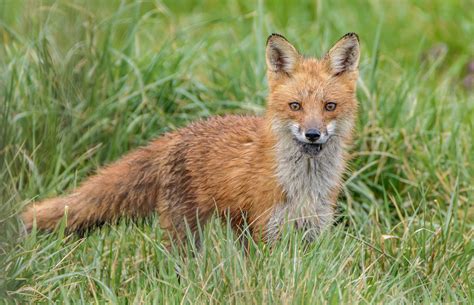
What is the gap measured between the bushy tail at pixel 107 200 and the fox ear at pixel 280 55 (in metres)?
0.96

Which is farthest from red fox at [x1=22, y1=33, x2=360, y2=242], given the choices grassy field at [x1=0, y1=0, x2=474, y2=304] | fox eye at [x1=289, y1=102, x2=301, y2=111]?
grassy field at [x1=0, y1=0, x2=474, y2=304]

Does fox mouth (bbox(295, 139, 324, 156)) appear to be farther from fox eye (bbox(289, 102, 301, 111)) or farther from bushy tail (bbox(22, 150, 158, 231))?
bushy tail (bbox(22, 150, 158, 231))

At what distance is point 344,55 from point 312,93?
1.25ft

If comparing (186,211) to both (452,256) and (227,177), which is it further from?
(452,256)

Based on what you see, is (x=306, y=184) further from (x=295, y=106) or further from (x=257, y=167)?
(x=295, y=106)

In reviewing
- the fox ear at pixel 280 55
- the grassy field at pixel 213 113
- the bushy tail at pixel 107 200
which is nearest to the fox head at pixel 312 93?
the fox ear at pixel 280 55

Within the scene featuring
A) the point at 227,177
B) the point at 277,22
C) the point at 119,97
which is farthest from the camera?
the point at 277,22

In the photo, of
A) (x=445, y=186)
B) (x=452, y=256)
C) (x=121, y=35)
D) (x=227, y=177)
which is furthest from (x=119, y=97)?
(x=452, y=256)

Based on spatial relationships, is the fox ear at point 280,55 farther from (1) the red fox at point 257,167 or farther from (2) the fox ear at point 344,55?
(2) the fox ear at point 344,55

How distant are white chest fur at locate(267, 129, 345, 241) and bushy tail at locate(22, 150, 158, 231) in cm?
89

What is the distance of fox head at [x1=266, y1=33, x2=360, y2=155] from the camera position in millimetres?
5703

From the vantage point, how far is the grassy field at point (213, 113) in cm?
496

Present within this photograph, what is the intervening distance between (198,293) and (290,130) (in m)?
1.31

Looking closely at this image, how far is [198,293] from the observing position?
4.85 metres
